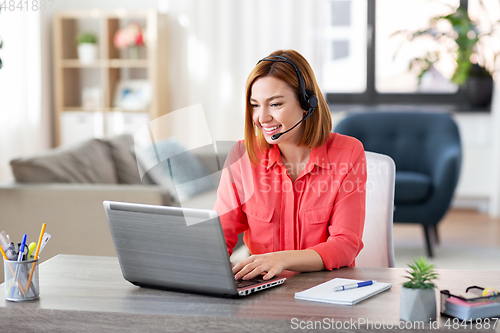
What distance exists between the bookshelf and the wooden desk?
376cm

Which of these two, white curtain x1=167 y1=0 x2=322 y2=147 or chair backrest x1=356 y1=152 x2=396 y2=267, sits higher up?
white curtain x1=167 y1=0 x2=322 y2=147

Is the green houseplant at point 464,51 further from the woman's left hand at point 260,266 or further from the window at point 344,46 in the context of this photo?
the woman's left hand at point 260,266

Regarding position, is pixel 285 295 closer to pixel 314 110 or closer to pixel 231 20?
pixel 314 110

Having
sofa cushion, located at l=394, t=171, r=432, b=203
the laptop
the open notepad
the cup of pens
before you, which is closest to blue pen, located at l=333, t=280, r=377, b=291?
the open notepad

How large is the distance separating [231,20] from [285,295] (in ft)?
13.6

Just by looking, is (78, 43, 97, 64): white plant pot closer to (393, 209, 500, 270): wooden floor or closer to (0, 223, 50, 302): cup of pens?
(393, 209, 500, 270): wooden floor

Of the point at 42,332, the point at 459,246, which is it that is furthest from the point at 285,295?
the point at 459,246

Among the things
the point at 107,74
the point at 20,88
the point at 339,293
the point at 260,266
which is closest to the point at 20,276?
the point at 260,266

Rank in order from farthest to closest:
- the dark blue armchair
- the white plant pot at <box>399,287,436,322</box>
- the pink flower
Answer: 1. the pink flower
2. the dark blue armchair
3. the white plant pot at <box>399,287,436,322</box>

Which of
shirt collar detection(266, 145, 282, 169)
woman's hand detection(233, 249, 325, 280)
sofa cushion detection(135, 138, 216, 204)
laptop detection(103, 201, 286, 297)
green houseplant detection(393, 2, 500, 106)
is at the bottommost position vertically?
woman's hand detection(233, 249, 325, 280)

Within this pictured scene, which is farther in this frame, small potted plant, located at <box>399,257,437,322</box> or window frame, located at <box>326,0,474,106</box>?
window frame, located at <box>326,0,474,106</box>

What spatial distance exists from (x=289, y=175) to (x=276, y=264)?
1.14 ft

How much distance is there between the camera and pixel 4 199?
244cm

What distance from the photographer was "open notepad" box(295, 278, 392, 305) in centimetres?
102
